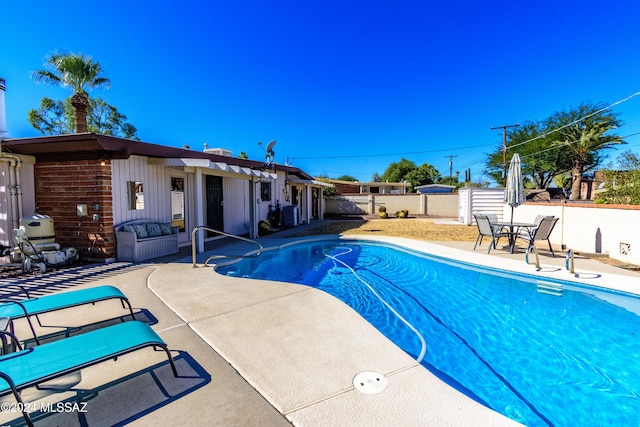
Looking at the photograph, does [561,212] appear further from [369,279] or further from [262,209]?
[262,209]

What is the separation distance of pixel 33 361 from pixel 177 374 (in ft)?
3.18

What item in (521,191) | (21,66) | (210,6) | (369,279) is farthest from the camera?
(21,66)

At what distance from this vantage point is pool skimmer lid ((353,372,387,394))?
2.33 meters

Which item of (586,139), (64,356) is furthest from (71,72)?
(586,139)

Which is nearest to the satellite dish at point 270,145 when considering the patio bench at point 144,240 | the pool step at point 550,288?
the patio bench at point 144,240

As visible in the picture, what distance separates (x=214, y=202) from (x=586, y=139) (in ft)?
110

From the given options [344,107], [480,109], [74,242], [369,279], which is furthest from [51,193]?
[480,109]

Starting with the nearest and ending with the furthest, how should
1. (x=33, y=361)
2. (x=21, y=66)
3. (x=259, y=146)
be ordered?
(x=33, y=361), (x=259, y=146), (x=21, y=66)

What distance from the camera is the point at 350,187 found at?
129ft

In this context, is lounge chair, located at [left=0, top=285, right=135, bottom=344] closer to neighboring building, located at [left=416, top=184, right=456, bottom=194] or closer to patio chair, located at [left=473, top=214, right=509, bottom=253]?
patio chair, located at [left=473, top=214, right=509, bottom=253]

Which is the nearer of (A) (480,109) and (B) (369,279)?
(B) (369,279)

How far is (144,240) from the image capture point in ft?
23.8

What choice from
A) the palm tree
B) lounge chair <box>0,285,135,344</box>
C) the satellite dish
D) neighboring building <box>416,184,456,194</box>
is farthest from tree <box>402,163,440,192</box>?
lounge chair <box>0,285,135,344</box>

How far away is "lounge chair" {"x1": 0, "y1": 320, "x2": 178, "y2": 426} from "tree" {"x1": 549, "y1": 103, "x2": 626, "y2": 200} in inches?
1308
